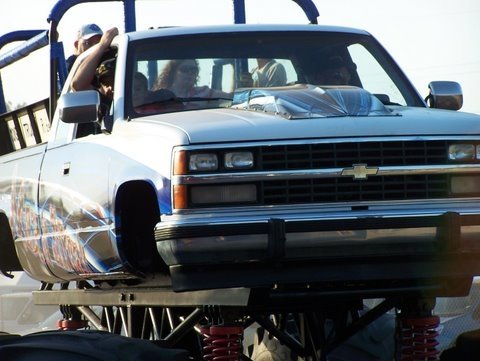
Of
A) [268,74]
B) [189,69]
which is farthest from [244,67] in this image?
[189,69]

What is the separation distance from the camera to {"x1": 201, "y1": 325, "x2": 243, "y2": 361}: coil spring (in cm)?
715

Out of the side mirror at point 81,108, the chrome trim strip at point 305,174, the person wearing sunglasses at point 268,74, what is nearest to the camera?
the chrome trim strip at point 305,174

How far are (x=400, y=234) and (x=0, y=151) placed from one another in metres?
5.35

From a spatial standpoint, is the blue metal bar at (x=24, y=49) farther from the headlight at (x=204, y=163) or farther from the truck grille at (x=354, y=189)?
the truck grille at (x=354, y=189)

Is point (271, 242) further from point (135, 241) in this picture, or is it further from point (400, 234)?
point (135, 241)

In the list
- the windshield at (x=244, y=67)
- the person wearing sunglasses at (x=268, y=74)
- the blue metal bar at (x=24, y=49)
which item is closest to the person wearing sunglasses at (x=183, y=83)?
the windshield at (x=244, y=67)

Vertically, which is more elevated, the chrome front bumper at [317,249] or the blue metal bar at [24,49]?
the blue metal bar at [24,49]

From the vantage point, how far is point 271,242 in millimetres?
6625

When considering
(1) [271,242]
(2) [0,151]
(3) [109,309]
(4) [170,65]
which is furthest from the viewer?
(2) [0,151]

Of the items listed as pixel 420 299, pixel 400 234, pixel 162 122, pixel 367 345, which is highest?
pixel 162 122

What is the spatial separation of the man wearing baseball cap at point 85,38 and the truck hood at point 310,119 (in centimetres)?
234

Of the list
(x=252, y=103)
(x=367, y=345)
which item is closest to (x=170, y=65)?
(x=252, y=103)

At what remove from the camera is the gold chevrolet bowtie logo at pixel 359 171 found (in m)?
6.88

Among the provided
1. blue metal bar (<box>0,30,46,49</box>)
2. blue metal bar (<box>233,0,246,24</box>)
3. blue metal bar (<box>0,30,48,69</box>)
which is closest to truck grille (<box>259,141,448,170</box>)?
blue metal bar (<box>233,0,246,24</box>)
